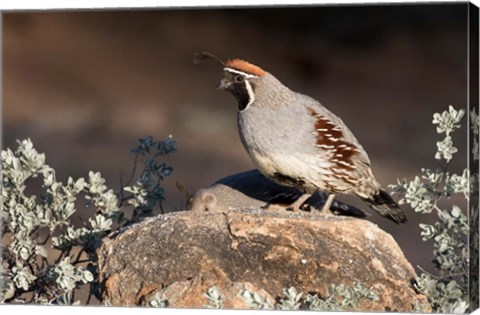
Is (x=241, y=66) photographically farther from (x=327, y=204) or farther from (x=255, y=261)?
(x=255, y=261)

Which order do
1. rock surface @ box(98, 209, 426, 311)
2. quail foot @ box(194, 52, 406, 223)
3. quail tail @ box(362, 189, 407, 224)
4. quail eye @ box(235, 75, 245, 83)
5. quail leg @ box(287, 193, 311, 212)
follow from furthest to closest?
1. quail tail @ box(362, 189, 407, 224)
2. quail leg @ box(287, 193, 311, 212)
3. quail eye @ box(235, 75, 245, 83)
4. quail foot @ box(194, 52, 406, 223)
5. rock surface @ box(98, 209, 426, 311)

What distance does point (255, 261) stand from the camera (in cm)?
516

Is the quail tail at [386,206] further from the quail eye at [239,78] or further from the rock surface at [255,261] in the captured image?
the quail eye at [239,78]

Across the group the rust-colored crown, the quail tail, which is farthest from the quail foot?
the quail tail

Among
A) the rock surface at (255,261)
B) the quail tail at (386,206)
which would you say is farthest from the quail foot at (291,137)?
the rock surface at (255,261)

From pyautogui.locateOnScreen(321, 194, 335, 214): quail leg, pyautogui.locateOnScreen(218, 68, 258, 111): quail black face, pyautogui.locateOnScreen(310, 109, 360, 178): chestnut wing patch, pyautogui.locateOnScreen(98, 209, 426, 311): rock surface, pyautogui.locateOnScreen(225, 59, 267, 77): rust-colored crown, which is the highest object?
pyautogui.locateOnScreen(225, 59, 267, 77): rust-colored crown

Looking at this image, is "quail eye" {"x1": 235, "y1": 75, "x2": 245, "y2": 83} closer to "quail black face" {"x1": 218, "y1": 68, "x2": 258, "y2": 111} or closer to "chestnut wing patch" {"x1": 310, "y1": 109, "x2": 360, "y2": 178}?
"quail black face" {"x1": 218, "y1": 68, "x2": 258, "y2": 111}

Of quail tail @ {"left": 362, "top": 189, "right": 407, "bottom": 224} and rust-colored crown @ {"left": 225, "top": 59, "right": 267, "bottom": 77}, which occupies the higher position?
rust-colored crown @ {"left": 225, "top": 59, "right": 267, "bottom": 77}

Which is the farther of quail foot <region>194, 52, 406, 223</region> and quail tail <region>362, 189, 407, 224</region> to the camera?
quail tail <region>362, 189, 407, 224</region>

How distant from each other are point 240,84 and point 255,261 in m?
0.93

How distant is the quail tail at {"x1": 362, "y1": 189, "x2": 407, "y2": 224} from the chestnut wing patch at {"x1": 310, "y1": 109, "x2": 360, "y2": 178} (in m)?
0.25

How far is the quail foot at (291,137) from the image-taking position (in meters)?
5.50

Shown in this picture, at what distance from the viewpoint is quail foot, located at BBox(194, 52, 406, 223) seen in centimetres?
550

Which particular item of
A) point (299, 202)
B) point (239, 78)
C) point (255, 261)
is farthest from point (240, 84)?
point (255, 261)
